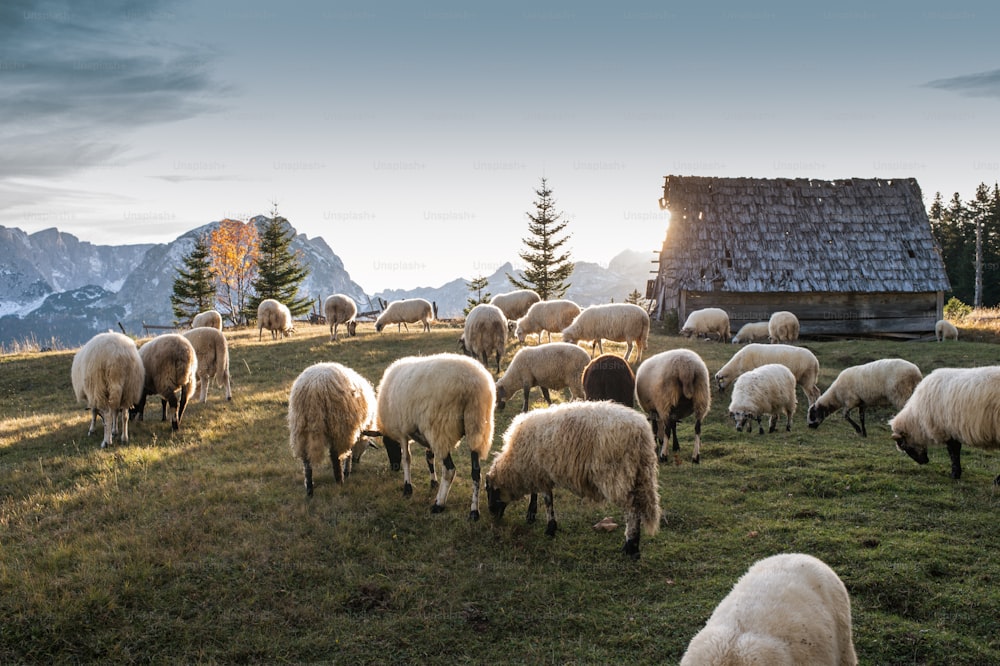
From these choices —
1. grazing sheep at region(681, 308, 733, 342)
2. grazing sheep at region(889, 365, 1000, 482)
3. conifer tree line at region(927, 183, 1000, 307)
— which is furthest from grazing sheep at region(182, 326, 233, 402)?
conifer tree line at region(927, 183, 1000, 307)

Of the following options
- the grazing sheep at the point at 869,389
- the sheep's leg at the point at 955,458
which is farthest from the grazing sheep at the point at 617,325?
the sheep's leg at the point at 955,458

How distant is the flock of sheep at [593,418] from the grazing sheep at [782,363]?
50 mm

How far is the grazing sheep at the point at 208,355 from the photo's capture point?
46.3 ft

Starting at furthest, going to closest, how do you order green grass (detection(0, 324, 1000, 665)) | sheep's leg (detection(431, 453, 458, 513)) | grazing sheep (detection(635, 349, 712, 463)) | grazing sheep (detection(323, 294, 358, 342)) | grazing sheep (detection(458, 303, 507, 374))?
1. grazing sheep (detection(323, 294, 358, 342))
2. grazing sheep (detection(458, 303, 507, 374))
3. grazing sheep (detection(635, 349, 712, 463))
4. sheep's leg (detection(431, 453, 458, 513))
5. green grass (detection(0, 324, 1000, 665))

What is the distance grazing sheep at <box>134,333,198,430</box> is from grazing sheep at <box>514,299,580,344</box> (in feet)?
→ 39.6

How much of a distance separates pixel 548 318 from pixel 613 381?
34.2 feet

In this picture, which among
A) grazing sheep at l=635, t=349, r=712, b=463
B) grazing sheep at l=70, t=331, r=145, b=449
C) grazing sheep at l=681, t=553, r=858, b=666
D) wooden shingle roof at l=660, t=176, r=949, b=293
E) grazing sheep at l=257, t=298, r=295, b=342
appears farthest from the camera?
wooden shingle roof at l=660, t=176, r=949, b=293

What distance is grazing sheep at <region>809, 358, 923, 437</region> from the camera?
488 inches

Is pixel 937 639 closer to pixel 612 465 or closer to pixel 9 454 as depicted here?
pixel 612 465

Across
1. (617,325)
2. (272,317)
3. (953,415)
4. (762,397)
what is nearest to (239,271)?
(272,317)

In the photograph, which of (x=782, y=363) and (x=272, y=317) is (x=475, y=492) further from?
(x=272, y=317)

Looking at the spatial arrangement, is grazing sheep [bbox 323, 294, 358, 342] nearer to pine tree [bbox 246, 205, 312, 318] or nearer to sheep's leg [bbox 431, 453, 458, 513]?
sheep's leg [bbox 431, 453, 458, 513]

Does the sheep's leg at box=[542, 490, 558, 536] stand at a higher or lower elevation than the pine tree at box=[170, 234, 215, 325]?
lower

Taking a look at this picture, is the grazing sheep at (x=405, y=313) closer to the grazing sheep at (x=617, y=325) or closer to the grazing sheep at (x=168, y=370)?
the grazing sheep at (x=617, y=325)
